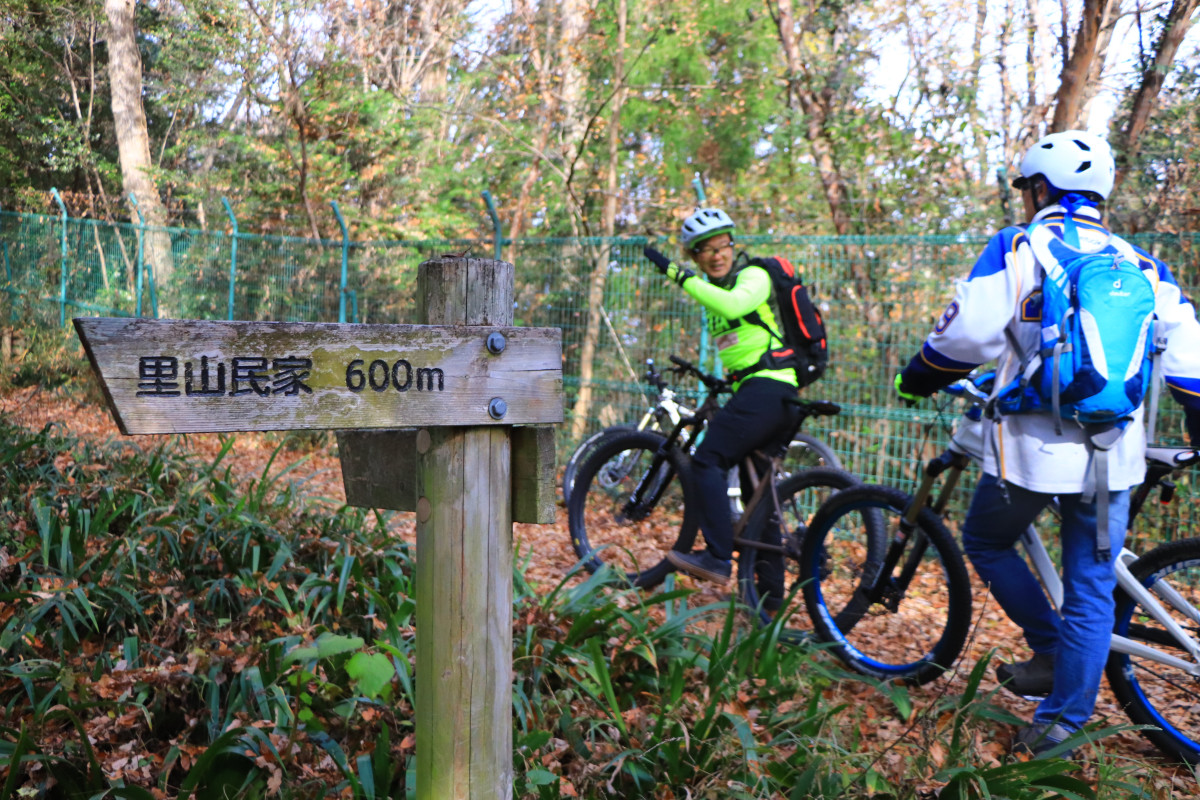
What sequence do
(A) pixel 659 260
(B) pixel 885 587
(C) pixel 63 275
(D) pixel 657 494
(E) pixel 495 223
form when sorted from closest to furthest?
1. (B) pixel 885 587
2. (A) pixel 659 260
3. (D) pixel 657 494
4. (E) pixel 495 223
5. (C) pixel 63 275

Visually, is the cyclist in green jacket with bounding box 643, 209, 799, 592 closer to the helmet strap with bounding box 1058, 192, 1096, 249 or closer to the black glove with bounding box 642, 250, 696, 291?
the black glove with bounding box 642, 250, 696, 291

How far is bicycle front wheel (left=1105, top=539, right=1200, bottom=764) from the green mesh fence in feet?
3.39

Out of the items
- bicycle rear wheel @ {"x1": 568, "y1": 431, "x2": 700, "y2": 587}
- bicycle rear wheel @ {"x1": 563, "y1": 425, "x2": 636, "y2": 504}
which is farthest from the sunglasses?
bicycle rear wheel @ {"x1": 563, "y1": 425, "x2": 636, "y2": 504}

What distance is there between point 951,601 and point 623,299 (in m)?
4.80

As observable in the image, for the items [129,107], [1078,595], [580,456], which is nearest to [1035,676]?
[1078,595]

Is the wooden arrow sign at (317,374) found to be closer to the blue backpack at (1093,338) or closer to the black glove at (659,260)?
the blue backpack at (1093,338)

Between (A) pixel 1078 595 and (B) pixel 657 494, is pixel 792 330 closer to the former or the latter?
(B) pixel 657 494

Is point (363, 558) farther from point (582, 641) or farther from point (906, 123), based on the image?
point (906, 123)

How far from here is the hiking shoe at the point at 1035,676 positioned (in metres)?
3.47

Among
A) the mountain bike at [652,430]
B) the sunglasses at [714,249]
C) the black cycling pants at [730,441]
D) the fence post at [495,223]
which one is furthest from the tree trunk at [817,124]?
the black cycling pants at [730,441]

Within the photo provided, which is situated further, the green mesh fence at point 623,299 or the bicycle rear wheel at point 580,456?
the green mesh fence at point 623,299

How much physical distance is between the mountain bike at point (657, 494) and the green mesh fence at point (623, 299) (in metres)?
0.82

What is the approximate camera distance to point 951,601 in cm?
371

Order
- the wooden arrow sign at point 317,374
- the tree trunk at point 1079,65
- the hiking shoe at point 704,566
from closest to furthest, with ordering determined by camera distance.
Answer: the wooden arrow sign at point 317,374 < the hiking shoe at point 704,566 < the tree trunk at point 1079,65
